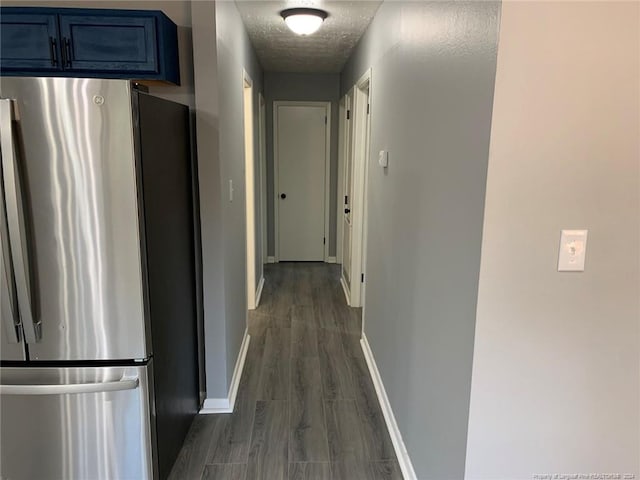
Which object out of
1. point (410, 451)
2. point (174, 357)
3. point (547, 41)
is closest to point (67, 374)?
point (174, 357)

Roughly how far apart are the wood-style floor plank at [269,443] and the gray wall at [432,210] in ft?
2.07

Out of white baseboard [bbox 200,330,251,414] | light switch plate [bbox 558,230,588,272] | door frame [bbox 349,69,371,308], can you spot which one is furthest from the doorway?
light switch plate [bbox 558,230,588,272]

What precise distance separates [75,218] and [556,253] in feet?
5.39

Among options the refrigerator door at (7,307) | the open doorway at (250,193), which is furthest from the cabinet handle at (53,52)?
Answer: the open doorway at (250,193)

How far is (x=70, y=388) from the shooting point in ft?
5.57

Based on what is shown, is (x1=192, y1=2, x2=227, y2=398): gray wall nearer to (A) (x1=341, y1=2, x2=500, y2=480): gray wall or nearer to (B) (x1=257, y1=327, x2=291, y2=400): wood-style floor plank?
(B) (x1=257, y1=327, x2=291, y2=400): wood-style floor plank

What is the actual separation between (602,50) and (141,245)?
1634mm

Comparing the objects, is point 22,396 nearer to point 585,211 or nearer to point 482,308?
point 482,308

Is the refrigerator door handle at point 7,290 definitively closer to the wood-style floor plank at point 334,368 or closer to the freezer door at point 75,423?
the freezer door at point 75,423

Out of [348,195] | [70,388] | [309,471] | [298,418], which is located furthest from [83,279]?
[348,195]

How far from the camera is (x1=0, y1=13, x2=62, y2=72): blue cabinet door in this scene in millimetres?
2010

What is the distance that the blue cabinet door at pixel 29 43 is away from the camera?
6.59 feet

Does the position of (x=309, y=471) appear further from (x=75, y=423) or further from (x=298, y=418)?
(x=75, y=423)

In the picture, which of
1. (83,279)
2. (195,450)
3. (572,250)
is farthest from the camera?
(195,450)
